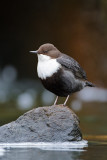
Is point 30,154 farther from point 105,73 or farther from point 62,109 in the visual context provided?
point 105,73

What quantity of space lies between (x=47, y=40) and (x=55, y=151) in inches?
436

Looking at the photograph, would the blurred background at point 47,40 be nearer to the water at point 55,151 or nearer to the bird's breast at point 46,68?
the bird's breast at point 46,68

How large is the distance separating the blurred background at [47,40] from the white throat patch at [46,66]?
23.1ft

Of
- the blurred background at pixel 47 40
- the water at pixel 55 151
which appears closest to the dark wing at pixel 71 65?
the water at pixel 55 151

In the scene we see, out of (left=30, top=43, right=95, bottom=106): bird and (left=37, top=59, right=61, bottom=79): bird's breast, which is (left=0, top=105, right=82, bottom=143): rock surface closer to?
(left=30, top=43, right=95, bottom=106): bird

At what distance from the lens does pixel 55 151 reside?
7398 mm

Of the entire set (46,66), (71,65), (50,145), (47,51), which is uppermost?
(47,51)

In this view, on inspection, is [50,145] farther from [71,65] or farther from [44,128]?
[71,65]

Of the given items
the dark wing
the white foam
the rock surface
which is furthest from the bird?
the white foam

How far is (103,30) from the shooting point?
17.2 metres

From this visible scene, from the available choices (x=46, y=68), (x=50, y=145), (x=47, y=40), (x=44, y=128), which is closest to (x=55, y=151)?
(x=50, y=145)

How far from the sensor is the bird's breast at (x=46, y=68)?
8.32 metres

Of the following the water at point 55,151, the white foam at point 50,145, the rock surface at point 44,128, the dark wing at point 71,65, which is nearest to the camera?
the water at point 55,151

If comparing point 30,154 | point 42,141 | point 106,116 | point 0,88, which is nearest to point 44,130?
point 42,141
